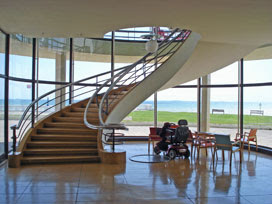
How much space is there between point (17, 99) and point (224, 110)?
7.70 metres

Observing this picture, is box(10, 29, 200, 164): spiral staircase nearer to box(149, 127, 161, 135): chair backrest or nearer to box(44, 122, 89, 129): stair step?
box(44, 122, 89, 129): stair step

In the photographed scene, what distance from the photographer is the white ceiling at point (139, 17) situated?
4.41m

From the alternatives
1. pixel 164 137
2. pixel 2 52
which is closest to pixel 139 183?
pixel 164 137

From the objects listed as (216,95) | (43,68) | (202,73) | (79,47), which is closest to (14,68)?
(43,68)

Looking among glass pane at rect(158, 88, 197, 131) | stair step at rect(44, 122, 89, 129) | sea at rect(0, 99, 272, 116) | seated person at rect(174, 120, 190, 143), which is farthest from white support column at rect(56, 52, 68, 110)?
seated person at rect(174, 120, 190, 143)

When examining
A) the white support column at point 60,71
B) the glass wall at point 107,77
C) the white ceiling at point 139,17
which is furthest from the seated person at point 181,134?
the white support column at point 60,71

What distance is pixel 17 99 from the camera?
25.8 feet

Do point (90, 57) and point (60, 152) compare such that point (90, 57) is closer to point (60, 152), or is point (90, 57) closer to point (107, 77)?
point (107, 77)

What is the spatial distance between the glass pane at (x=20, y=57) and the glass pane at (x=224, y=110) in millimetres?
6794

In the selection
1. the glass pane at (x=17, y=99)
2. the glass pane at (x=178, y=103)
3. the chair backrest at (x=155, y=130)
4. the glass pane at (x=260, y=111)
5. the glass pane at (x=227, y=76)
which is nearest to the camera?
the glass pane at (x=17, y=99)

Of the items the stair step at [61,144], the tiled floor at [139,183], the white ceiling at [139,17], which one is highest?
the white ceiling at [139,17]

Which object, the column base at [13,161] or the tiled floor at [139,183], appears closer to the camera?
the tiled floor at [139,183]

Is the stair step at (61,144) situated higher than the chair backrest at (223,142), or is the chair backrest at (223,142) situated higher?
the chair backrest at (223,142)

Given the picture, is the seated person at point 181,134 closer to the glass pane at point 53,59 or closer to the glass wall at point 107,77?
the glass wall at point 107,77
